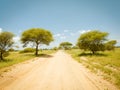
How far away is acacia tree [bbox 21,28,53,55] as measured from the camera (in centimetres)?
3973

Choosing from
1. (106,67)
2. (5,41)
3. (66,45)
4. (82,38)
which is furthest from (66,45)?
(106,67)

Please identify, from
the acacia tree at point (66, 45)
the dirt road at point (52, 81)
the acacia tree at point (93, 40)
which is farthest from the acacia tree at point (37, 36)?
the acacia tree at point (66, 45)

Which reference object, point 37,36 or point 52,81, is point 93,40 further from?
point 52,81

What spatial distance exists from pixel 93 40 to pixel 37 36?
58.9 ft

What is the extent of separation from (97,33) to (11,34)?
2683 centimetres

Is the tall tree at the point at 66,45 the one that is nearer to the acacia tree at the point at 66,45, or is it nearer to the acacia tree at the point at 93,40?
the acacia tree at the point at 66,45

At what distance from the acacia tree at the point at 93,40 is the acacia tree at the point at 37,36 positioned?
10634 mm

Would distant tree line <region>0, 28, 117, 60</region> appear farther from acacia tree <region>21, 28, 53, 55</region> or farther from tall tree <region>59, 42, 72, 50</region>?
tall tree <region>59, 42, 72, 50</region>

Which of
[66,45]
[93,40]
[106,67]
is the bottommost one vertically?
[106,67]

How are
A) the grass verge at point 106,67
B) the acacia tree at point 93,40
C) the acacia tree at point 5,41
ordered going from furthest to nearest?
A: the acacia tree at point 93,40 → the acacia tree at point 5,41 → the grass verge at point 106,67

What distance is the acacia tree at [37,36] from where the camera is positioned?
130 ft

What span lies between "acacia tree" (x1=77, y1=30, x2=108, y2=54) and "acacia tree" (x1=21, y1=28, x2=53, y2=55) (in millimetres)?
10634

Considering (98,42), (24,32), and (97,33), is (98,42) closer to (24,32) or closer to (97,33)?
(97,33)

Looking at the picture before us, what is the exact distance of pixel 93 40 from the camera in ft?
129
